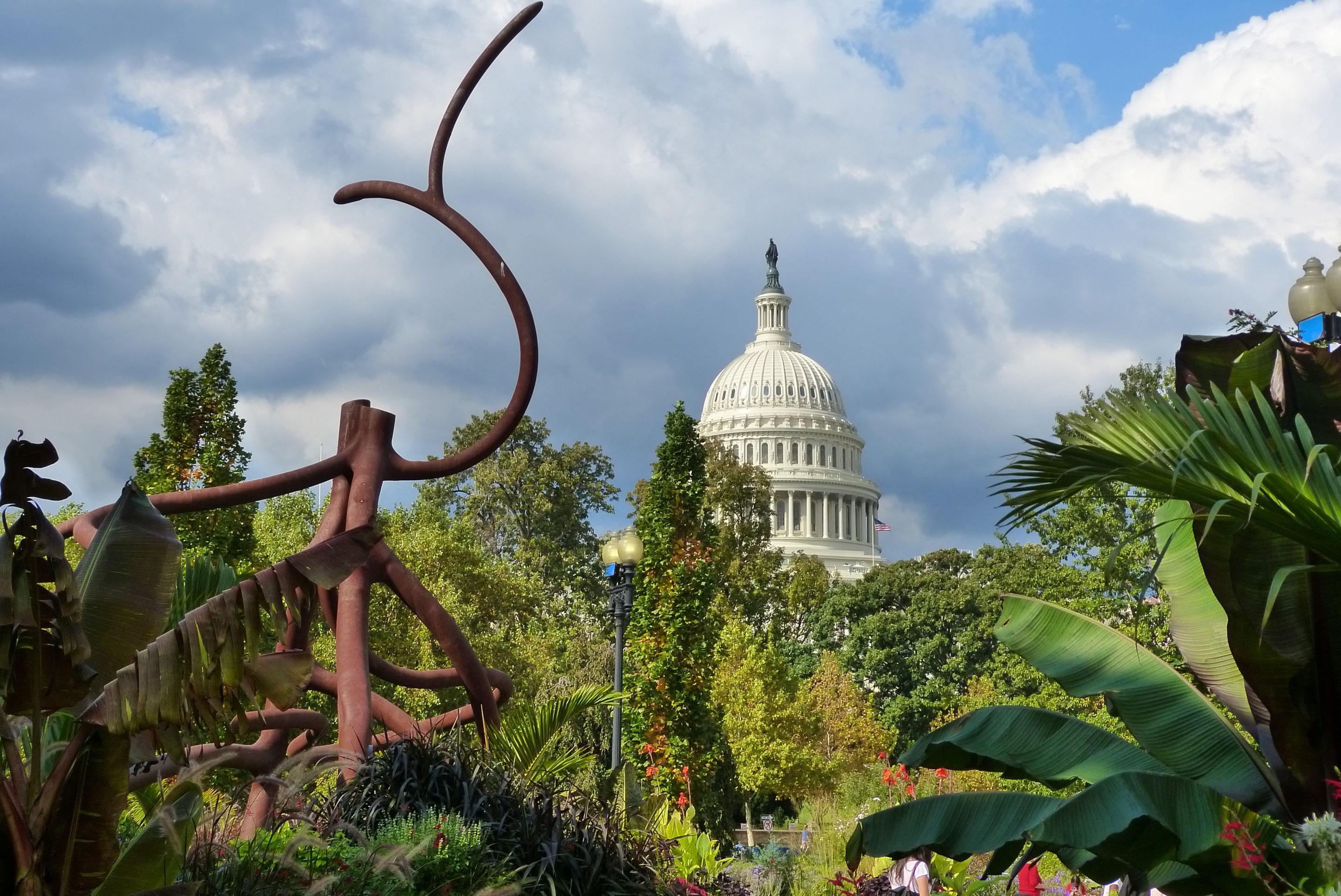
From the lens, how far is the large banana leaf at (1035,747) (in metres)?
8.05

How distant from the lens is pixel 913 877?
12.1m

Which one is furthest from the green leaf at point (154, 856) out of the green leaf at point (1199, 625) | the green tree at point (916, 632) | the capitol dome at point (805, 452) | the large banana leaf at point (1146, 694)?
the capitol dome at point (805, 452)

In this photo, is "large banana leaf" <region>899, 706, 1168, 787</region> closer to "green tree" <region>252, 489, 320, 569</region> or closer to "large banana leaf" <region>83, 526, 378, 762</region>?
"large banana leaf" <region>83, 526, 378, 762</region>

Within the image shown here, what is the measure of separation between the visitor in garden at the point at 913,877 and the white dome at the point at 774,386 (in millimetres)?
86296

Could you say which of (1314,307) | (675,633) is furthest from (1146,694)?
(675,633)

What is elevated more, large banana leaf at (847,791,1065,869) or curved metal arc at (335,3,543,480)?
curved metal arc at (335,3,543,480)

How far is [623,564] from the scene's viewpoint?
60.0 feet

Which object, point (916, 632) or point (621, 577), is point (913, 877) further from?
point (916, 632)

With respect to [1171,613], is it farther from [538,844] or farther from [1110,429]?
[538,844]

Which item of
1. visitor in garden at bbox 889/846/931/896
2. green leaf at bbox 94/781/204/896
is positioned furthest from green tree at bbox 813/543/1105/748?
green leaf at bbox 94/781/204/896

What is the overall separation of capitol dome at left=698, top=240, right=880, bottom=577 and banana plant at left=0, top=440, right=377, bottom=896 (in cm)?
8534

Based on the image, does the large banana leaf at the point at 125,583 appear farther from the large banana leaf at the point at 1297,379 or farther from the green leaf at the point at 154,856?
the large banana leaf at the point at 1297,379

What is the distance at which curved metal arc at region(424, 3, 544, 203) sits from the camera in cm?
1161

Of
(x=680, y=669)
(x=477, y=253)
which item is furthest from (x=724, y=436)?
(x=477, y=253)
